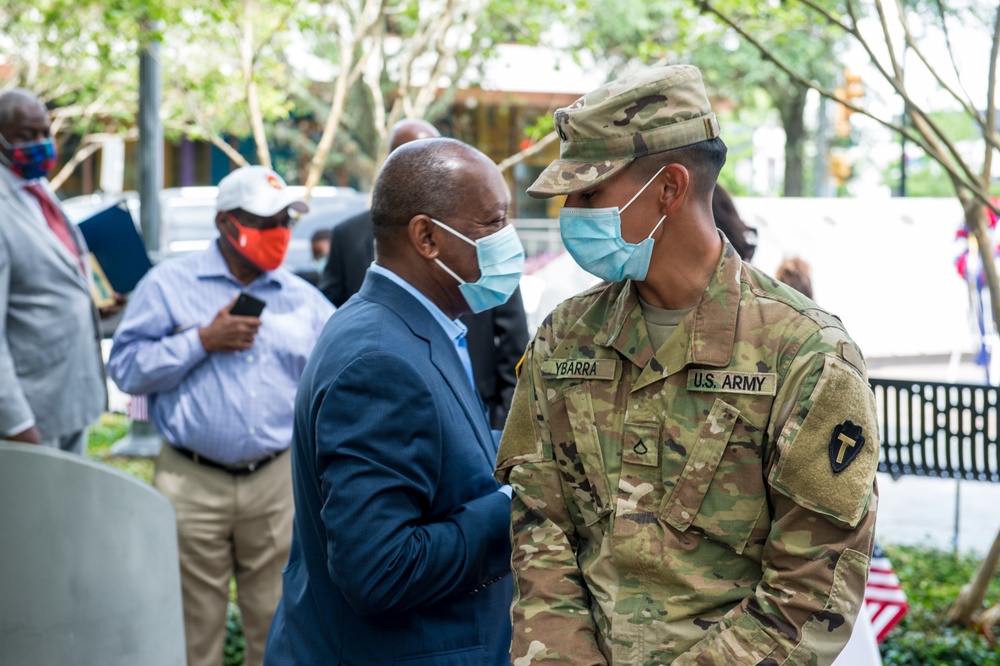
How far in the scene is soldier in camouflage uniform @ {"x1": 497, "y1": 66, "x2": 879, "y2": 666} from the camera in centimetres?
179

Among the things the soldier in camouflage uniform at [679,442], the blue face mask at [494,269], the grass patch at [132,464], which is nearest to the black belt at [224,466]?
the grass patch at [132,464]

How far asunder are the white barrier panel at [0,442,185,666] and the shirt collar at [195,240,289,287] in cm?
220

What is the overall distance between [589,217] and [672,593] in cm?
70

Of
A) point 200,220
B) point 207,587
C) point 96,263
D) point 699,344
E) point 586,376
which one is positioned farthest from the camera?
point 200,220

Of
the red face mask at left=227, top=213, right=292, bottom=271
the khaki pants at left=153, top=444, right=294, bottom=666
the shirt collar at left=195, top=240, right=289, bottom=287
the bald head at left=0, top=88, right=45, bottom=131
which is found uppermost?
the bald head at left=0, top=88, right=45, bottom=131

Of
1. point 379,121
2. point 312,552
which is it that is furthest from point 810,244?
point 312,552

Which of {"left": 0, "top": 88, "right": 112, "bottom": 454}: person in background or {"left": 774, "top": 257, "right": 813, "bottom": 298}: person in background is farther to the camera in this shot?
{"left": 774, "top": 257, "right": 813, "bottom": 298}: person in background

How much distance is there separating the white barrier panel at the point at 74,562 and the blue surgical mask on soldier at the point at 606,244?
88 cm

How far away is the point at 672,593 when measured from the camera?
1.91m

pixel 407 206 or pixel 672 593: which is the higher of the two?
pixel 407 206

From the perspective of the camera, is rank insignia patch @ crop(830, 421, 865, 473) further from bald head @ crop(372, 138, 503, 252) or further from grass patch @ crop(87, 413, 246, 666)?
grass patch @ crop(87, 413, 246, 666)

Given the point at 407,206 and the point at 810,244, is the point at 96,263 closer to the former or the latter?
the point at 407,206

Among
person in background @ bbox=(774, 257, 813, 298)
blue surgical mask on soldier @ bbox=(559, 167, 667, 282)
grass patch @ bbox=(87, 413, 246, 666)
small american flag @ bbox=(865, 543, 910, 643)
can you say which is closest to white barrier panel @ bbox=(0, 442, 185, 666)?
blue surgical mask on soldier @ bbox=(559, 167, 667, 282)

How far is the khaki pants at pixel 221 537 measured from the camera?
3.82 m
